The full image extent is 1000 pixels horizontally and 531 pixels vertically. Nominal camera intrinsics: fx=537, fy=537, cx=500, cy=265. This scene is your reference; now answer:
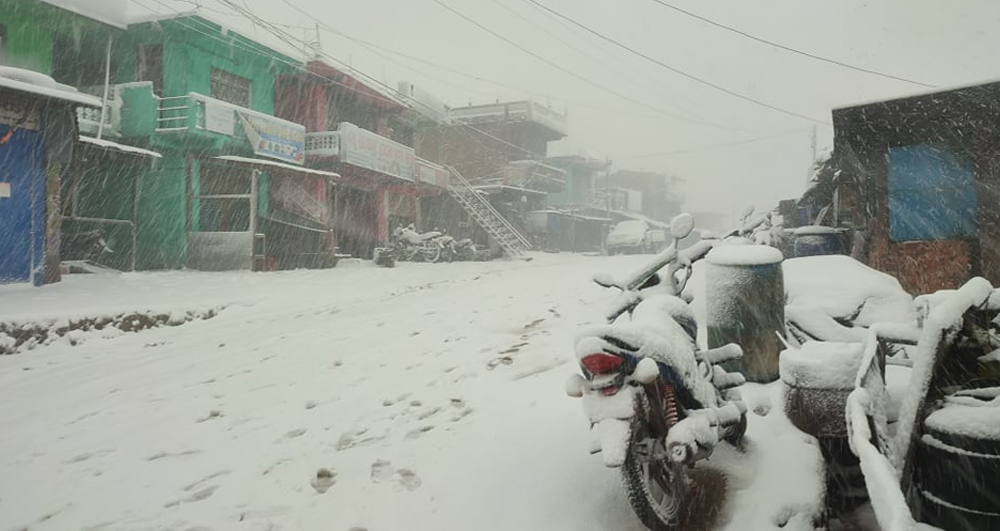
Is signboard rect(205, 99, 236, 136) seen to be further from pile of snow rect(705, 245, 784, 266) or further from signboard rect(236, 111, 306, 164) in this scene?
pile of snow rect(705, 245, 784, 266)

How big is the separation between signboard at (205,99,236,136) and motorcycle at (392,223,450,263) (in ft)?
26.1

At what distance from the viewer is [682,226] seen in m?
3.90

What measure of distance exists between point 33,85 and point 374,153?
38.2ft

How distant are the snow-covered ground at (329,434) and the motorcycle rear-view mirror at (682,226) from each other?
1.43 m

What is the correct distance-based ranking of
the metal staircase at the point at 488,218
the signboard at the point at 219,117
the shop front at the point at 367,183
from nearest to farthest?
the signboard at the point at 219,117, the shop front at the point at 367,183, the metal staircase at the point at 488,218

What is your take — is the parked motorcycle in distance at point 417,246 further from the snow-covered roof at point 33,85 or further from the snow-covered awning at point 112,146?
the snow-covered roof at point 33,85

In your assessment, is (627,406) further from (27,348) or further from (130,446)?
(27,348)

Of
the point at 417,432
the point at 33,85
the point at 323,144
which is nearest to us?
the point at 417,432

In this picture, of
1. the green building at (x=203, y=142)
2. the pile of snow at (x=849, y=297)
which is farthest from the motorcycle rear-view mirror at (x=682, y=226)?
the green building at (x=203, y=142)

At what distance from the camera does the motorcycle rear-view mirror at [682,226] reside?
3812 millimetres

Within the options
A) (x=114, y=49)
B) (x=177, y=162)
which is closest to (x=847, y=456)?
(x=177, y=162)

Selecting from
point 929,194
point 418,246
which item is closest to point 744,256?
point 929,194

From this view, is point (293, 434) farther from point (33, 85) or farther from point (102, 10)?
point (102, 10)

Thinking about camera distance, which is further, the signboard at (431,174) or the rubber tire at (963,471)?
the signboard at (431,174)
